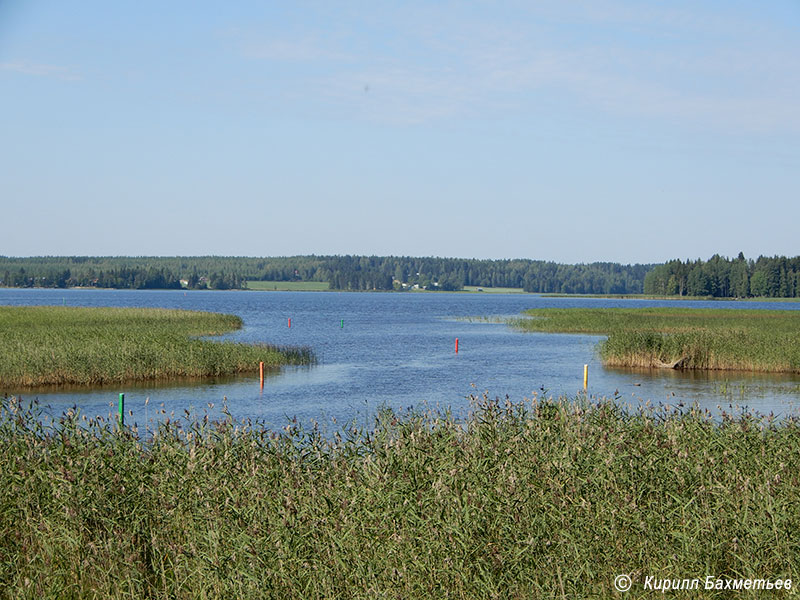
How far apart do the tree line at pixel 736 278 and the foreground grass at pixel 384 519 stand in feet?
625

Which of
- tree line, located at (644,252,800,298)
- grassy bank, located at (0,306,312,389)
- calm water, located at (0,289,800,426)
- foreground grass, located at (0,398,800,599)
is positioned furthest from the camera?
tree line, located at (644,252,800,298)

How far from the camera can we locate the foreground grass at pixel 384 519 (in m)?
7.37

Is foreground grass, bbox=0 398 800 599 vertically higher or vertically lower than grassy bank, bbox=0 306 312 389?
higher

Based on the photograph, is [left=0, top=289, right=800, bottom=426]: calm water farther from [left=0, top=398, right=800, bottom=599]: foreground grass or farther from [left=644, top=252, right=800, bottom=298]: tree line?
[left=644, top=252, right=800, bottom=298]: tree line

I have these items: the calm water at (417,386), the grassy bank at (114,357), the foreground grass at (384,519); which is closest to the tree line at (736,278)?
the calm water at (417,386)

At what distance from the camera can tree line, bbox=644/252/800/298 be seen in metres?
184

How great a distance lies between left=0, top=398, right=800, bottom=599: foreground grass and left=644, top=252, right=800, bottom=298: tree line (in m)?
190

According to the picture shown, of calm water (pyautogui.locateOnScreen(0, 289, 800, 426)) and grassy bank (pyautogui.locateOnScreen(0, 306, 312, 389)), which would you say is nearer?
calm water (pyautogui.locateOnScreen(0, 289, 800, 426))

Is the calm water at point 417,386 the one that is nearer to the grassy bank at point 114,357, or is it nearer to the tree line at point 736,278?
the grassy bank at point 114,357

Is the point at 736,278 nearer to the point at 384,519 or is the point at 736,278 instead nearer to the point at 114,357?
the point at 114,357

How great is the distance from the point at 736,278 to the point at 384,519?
643 feet

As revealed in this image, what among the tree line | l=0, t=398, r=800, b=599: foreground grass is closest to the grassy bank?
l=0, t=398, r=800, b=599: foreground grass

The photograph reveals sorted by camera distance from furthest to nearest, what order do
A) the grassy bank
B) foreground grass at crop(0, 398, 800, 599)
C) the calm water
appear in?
1. the grassy bank
2. the calm water
3. foreground grass at crop(0, 398, 800, 599)

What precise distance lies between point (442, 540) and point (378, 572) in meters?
0.71
